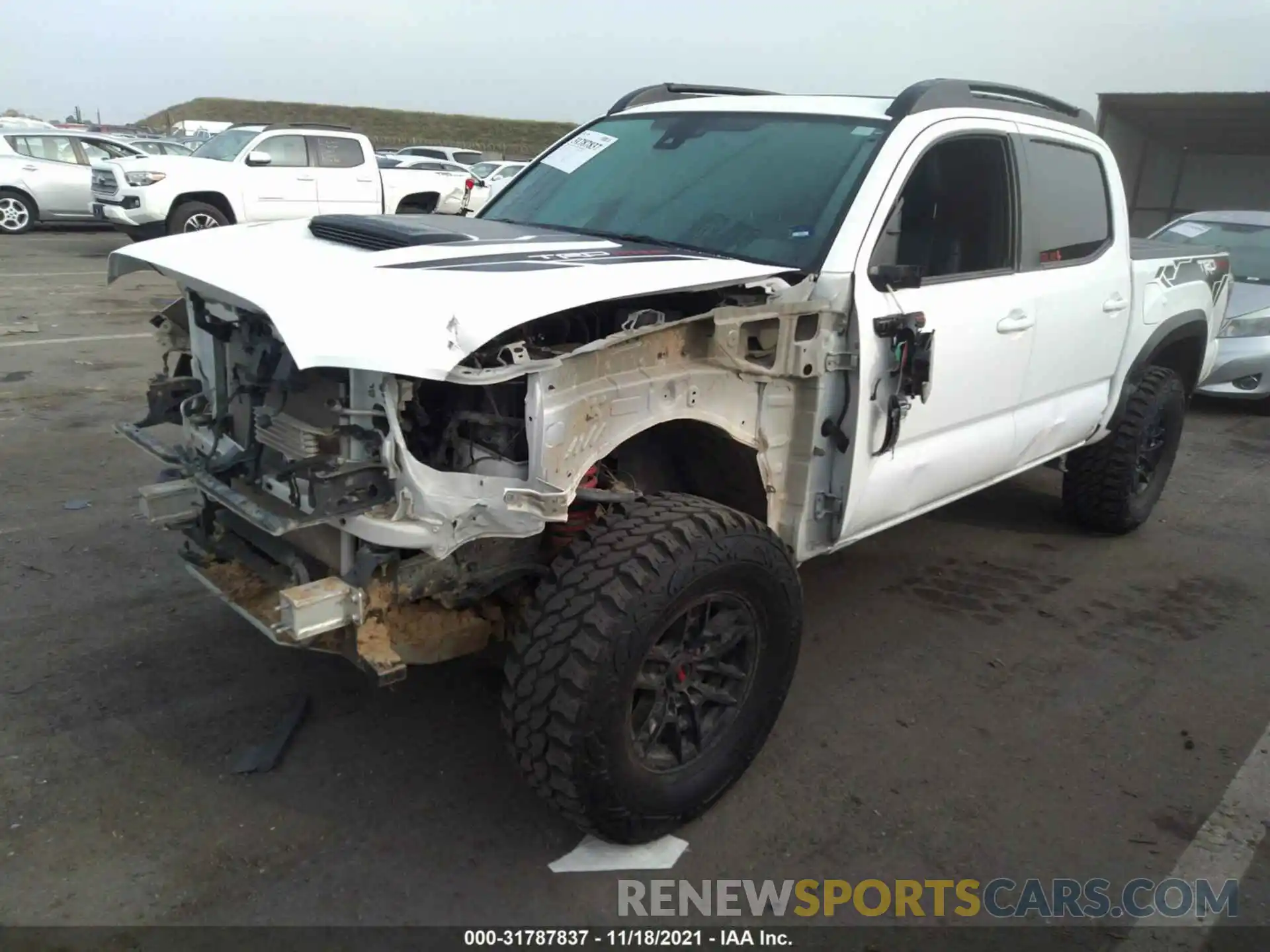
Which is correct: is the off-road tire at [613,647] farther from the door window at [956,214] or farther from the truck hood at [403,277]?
the door window at [956,214]

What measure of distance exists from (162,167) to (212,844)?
13.1 m

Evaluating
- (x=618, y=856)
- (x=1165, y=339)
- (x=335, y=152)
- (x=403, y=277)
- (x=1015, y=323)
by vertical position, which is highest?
(x=335, y=152)

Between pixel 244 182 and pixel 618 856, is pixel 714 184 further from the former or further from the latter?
pixel 244 182

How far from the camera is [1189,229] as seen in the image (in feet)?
31.5

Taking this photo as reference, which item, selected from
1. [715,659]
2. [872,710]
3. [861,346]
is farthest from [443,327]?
[872,710]

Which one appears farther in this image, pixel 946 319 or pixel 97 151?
pixel 97 151

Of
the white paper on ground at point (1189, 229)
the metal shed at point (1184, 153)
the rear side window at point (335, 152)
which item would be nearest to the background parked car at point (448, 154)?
the rear side window at point (335, 152)

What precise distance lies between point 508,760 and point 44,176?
17.7m

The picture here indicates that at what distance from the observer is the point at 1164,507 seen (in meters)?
6.00

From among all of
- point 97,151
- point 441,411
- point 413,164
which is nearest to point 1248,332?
point 441,411

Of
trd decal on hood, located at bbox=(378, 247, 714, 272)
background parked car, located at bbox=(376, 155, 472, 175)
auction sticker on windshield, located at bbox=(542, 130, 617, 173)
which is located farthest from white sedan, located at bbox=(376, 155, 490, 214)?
trd decal on hood, located at bbox=(378, 247, 714, 272)

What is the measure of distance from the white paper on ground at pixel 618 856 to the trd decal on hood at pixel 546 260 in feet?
5.30

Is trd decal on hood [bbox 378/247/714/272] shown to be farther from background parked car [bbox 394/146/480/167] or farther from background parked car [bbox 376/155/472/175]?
background parked car [bbox 394/146/480/167]

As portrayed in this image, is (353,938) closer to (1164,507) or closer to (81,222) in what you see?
(1164,507)
